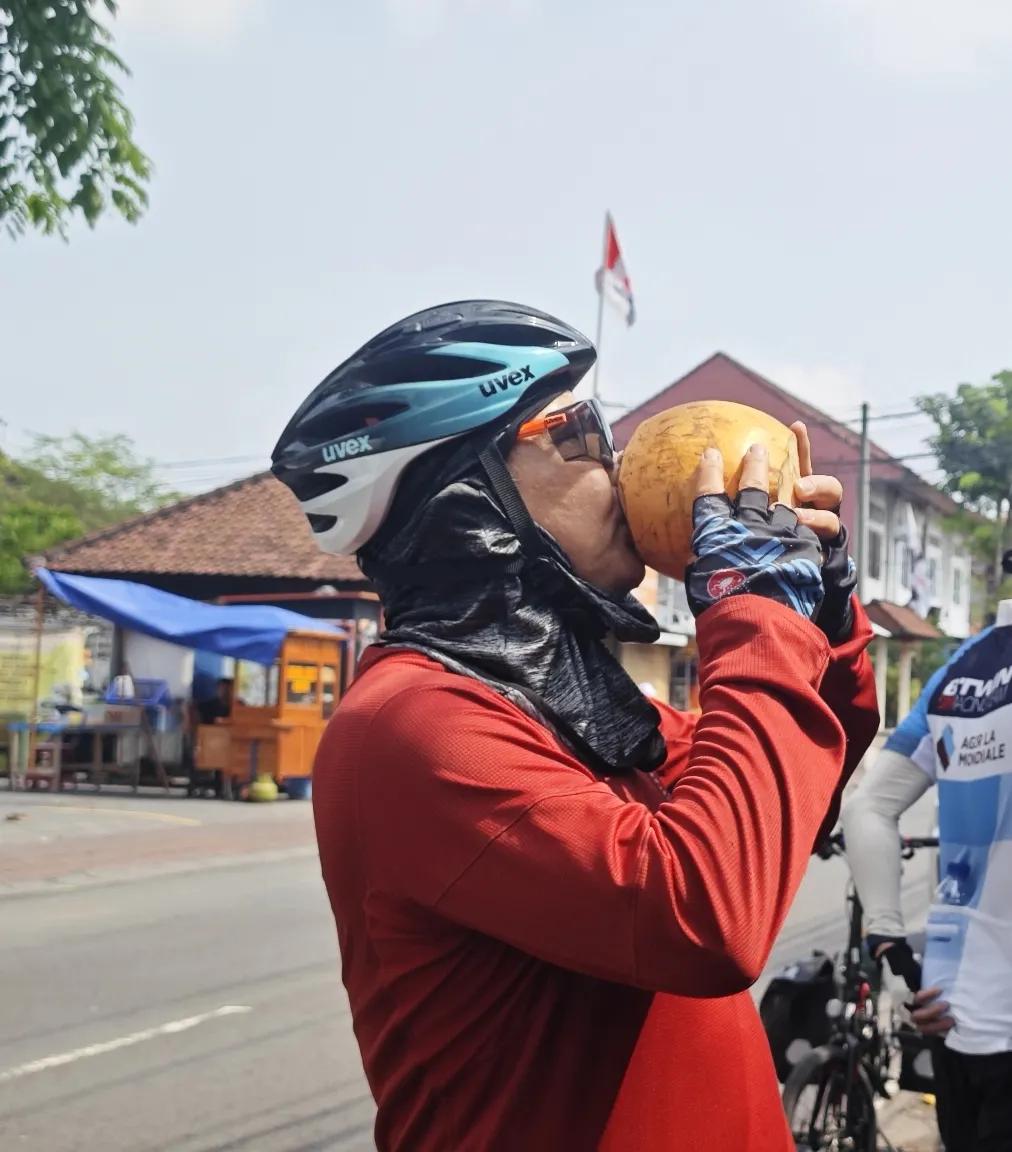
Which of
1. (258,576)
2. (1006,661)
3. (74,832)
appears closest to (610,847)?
(1006,661)

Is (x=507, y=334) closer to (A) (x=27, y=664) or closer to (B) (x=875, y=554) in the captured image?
(A) (x=27, y=664)

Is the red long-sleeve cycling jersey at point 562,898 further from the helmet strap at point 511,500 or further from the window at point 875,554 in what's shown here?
the window at point 875,554

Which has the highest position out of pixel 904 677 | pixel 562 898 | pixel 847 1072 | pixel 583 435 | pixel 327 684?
pixel 583 435

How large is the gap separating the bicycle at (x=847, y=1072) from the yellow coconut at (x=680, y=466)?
2.69 meters

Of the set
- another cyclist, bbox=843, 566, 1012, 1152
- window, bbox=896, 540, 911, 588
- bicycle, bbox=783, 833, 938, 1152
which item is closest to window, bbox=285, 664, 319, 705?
bicycle, bbox=783, 833, 938, 1152

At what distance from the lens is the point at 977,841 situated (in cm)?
290

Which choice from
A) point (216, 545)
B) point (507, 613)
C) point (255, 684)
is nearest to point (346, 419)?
point (507, 613)

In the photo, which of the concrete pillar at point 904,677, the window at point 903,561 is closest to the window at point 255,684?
the concrete pillar at point 904,677

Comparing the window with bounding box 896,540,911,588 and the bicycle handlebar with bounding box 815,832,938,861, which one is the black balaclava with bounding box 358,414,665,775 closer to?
the bicycle handlebar with bounding box 815,832,938,861

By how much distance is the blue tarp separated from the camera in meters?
17.1

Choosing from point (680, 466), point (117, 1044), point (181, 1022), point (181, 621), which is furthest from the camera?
point (181, 621)

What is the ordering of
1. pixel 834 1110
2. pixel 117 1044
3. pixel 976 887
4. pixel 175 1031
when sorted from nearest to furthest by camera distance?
pixel 976 887, pixel 834 1110, pixel 117 1044, pixel 175 1031

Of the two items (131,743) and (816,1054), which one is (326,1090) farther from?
(131,743)

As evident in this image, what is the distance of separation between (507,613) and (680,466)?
28 centimetres
